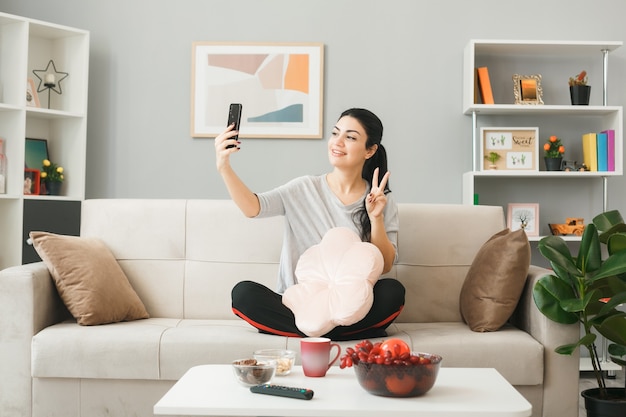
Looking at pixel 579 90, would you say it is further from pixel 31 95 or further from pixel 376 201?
pixel 31 95

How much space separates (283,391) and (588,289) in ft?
4.36

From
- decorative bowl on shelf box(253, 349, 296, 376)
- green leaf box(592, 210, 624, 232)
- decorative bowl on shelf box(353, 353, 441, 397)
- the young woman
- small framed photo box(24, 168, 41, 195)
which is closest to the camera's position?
decorative bowl on shelf box(353, 353, 441, 397)

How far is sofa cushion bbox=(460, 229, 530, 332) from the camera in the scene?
2688 millimetres

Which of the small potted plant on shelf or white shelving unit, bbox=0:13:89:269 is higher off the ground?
white shelving unit, bbox=0:13:89:269

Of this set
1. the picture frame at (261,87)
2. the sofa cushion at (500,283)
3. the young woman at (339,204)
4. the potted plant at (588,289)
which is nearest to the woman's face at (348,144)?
the young woman at (339,204)

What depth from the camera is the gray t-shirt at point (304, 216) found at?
2818 millimetres

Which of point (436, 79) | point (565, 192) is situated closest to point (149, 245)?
point (436, 79)

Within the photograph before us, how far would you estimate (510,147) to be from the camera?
4.20 meters

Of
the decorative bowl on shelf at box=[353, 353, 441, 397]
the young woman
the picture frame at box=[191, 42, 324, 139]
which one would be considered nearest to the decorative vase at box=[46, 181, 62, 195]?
the picture frame at box=[191, 42, 324, 139]

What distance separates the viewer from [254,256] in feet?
9.95

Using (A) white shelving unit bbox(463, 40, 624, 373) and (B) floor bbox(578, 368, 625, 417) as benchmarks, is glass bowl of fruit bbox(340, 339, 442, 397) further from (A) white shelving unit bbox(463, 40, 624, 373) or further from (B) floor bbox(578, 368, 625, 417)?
(A) white shelving unit bbox(463, 40, 624, 373)

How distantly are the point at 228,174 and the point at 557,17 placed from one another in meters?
2.62

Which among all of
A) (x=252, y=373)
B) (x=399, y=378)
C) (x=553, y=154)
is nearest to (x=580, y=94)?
(x=553, y=154)

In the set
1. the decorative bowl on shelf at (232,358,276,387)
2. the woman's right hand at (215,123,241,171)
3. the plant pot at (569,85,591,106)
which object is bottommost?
the decorative bowl on shelf at (232,358,276,387)
